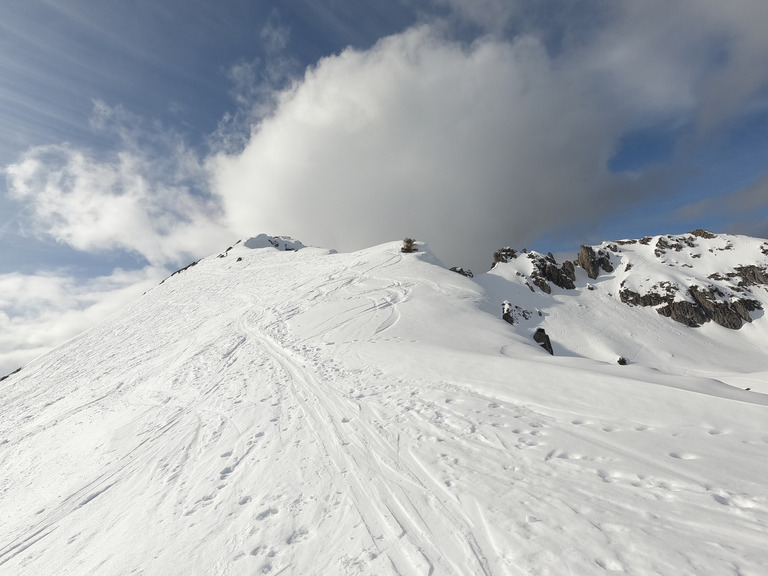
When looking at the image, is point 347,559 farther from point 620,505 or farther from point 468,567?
point 620,505

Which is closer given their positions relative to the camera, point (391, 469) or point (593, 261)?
point (391, 469)

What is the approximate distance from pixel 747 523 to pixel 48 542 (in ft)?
37.4

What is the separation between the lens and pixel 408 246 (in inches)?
1447

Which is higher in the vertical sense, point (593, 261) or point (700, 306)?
point (593, 261)

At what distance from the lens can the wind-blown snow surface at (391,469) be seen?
4.54 metres

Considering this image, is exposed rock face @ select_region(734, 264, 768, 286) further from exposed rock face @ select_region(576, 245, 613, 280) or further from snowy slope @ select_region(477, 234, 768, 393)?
exposed rock face @ select_region(576, 245, 613, 280)

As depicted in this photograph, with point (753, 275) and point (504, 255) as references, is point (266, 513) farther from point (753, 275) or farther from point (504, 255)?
point (753, 275)

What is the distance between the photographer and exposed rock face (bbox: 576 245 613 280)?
242 feet

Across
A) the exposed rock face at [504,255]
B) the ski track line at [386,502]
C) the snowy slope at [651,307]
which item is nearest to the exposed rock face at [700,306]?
the snowy slope at [651,307]

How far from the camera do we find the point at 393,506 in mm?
5500

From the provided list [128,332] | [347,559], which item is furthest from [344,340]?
[128,332]

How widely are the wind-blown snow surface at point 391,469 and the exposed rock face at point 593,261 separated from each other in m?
71.4

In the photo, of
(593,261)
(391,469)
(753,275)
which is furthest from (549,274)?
(391,469)

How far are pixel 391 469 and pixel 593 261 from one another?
Answer: 83787mm
